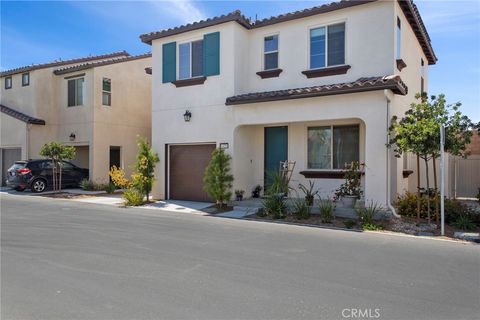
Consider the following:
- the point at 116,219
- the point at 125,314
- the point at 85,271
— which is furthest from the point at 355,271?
the point at 116,219

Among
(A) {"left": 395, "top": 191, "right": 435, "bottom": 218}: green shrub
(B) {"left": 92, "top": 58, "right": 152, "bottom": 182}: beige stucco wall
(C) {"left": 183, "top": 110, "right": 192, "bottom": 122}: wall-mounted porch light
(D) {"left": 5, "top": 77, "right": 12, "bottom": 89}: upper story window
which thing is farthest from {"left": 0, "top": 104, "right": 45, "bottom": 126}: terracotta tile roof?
(A) {"left": 395, "top": 191, "right": 435, "bottom": 218}: green shrub

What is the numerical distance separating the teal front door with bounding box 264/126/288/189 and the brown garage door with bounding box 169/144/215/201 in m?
1.99

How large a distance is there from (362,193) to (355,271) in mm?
5950

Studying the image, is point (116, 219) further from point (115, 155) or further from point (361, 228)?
point (115, 155)

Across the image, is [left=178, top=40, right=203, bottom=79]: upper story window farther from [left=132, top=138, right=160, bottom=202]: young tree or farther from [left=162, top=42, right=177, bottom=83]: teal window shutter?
[left=132, top=138, right=160, bottom=202]: young tree

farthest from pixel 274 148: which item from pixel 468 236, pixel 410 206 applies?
pixel 468 236

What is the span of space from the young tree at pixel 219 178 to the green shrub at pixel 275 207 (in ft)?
5.74

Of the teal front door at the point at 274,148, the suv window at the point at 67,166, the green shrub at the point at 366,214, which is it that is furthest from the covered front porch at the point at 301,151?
the suv window at the point at 67,166

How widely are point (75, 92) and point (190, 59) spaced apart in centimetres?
911

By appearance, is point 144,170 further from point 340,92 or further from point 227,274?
point 227,274

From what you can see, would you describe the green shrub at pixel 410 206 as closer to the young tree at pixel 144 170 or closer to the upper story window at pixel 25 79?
the young tree at pixel 144 170

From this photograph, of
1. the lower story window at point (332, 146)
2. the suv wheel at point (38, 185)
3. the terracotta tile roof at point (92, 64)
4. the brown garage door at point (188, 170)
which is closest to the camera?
the lower story window at point (332, 146)

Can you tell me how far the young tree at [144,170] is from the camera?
13336mm

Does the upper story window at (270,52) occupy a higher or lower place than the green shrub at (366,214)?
higher
